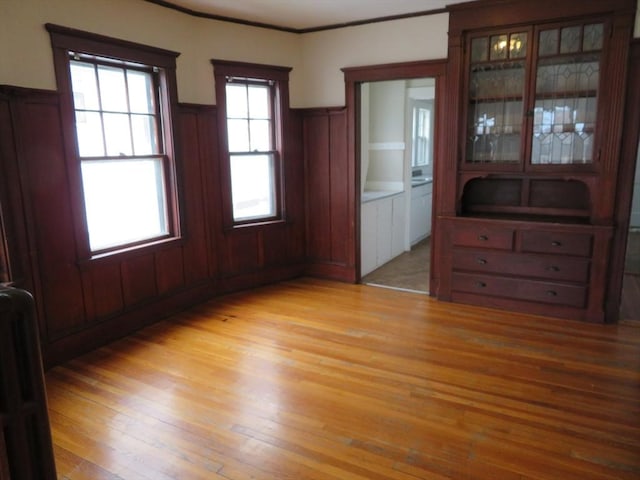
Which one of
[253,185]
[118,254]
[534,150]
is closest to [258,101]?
[253,185]

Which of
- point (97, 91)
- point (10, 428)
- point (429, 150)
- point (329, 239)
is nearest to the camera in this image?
point (10, 428)

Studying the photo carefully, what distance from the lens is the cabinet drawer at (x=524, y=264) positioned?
3.84 metres

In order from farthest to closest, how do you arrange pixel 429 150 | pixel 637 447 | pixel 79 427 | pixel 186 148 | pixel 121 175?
pixel 429 150
pixel 186 148
pixel 121 175
pixel 79 427
pixel 637 447

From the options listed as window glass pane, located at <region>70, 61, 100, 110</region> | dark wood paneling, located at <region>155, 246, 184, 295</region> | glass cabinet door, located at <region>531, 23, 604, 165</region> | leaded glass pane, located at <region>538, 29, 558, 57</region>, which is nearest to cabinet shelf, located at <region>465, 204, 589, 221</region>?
glass cabinet door, located at <region>531, 23, 604, 165</region>

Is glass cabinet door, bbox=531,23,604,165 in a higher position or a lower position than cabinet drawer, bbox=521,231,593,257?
higher

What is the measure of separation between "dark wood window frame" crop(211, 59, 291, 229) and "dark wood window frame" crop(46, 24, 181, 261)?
0.51 metres

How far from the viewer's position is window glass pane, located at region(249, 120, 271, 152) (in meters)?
4.72

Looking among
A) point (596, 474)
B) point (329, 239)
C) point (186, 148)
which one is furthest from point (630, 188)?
point (186, 148)

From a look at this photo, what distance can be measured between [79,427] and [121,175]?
1960 mm

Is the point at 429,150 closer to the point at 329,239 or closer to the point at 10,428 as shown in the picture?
the point at 329,239

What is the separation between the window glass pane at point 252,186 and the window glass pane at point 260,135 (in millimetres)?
95

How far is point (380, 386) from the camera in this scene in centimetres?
291

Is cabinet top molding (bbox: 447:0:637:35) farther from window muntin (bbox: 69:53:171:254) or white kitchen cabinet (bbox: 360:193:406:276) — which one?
window muntin (bbox: 69:53:171:254)

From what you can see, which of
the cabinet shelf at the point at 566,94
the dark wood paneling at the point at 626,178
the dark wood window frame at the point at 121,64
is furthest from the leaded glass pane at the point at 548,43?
the dark wood window frame at the point at 121,64
